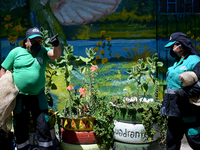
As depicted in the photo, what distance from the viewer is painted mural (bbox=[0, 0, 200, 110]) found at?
4.98m

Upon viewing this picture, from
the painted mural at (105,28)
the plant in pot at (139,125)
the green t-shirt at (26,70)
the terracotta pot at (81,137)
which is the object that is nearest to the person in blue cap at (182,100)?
the plant in pot at (139,125)

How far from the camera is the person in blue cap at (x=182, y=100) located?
10.4ft

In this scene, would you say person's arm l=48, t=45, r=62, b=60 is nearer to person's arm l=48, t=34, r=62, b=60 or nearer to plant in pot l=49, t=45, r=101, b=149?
person's arm l=48, t=34, r=62, b=60

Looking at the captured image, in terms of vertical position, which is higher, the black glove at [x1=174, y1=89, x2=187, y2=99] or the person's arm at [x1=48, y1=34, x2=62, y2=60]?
the person's arm at [x1=48, y1=34, x2=62, y2=60]

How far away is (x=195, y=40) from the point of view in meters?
5.21

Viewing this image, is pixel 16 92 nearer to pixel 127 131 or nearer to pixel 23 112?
pixel 23 112

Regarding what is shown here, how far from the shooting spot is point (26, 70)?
11.4 feet

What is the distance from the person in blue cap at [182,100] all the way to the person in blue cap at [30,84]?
1.50 metres

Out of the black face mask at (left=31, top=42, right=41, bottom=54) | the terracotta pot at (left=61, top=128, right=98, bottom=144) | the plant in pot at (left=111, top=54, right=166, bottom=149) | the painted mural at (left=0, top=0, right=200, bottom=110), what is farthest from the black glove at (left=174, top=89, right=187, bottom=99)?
the painted mural at (left=0, top=0, right=200, bottom=110)

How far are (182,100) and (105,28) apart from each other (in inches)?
92.8

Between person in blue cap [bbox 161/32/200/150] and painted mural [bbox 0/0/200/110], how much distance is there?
5.81ft

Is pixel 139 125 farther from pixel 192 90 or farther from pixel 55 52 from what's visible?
pixel 55 52

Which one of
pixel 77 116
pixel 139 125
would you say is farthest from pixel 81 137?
pixel 139 125

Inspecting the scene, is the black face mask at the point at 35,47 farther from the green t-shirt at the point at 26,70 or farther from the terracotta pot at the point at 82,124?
the terracotta pot at the point at 82,124
